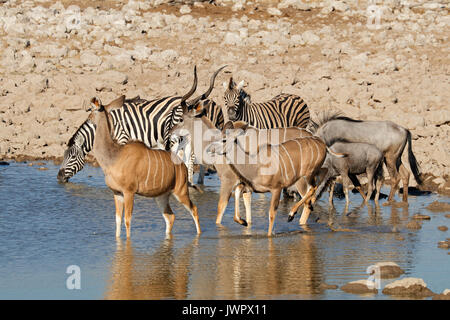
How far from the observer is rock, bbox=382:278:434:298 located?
7.00 m

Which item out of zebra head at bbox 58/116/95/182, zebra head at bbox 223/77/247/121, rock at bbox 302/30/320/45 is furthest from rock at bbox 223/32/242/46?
zebra head at bbox 223/77/247/121

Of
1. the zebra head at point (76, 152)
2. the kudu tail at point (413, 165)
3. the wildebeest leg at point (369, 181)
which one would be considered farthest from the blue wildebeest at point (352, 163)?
the zebra head at point (76, 152)

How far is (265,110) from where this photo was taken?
1393 centimetres

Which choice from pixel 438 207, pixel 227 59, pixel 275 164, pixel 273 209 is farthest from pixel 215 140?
pixel 227 59

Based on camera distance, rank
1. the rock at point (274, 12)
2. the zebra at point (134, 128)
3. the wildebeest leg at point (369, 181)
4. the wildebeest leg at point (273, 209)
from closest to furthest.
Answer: the wildebeest leg at point (273, 209), the wildebeest leg at point (369, 181), the zebra at point (134, 128), the rock at point (274, 12)

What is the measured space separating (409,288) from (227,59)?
1241 centimetres

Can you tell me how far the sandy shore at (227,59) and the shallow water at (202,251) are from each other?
3.33 meters

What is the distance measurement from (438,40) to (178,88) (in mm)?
6907

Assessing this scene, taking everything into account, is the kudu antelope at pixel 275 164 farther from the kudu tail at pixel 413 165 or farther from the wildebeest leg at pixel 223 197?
the kudu tail at pixel 413 165

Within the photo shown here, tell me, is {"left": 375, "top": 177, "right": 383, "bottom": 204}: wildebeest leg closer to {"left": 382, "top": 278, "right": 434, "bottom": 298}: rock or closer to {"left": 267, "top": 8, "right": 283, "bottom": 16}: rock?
{"left": 382, "top": 278, "right": 434, "bottom": 298}: rock

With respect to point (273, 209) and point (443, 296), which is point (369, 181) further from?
point (443, 296)

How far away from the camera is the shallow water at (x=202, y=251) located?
7246mm
